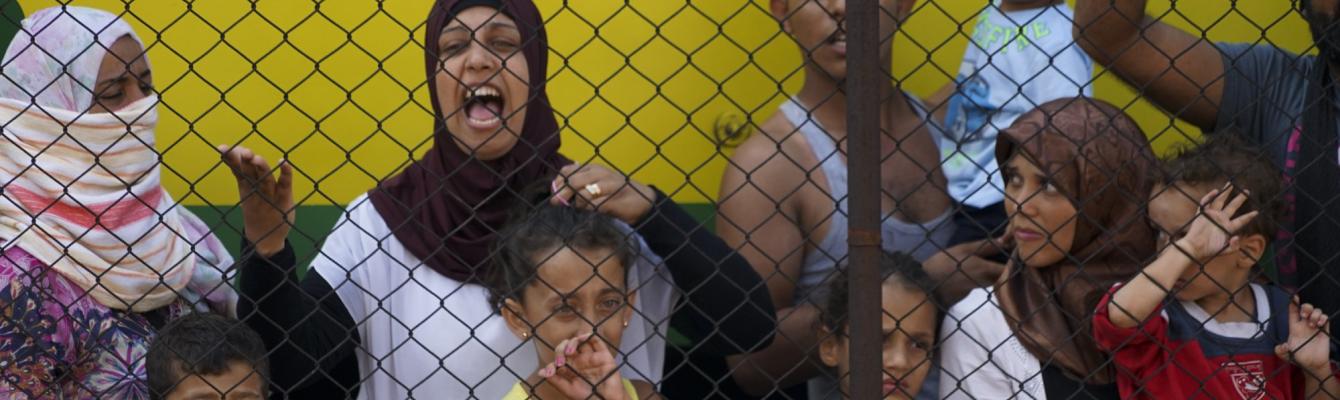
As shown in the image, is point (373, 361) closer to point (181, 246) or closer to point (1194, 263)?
point (181, 246)

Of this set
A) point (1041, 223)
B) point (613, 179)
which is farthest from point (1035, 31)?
point (613, 179)

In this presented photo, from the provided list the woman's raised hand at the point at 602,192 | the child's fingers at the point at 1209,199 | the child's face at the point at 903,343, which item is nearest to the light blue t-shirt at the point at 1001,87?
the child's face at the point at 903,343

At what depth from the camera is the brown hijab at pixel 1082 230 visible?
350 cm

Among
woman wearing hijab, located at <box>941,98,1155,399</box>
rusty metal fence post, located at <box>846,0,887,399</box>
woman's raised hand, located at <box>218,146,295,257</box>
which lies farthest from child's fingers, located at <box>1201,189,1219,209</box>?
woman's raised hand, located at <box>218,146,295,257</box>

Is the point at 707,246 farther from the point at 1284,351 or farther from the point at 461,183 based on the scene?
the point at 1284,351

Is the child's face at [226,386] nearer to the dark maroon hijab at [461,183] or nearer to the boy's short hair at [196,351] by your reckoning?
the boy's short hair at [196,351]

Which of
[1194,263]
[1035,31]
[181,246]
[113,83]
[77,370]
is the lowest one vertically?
[77,370]

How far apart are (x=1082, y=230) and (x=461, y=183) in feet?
4.23

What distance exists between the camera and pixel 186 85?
4551mm

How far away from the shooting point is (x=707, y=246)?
11.7 feet

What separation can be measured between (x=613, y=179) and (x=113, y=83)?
1.07 metres

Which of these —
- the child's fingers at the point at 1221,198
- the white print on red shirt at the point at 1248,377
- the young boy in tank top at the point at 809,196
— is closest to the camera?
the child's fingers at the point at 1221,198

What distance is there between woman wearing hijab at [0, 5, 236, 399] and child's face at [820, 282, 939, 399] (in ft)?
4.17

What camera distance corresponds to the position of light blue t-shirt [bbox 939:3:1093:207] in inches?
160
